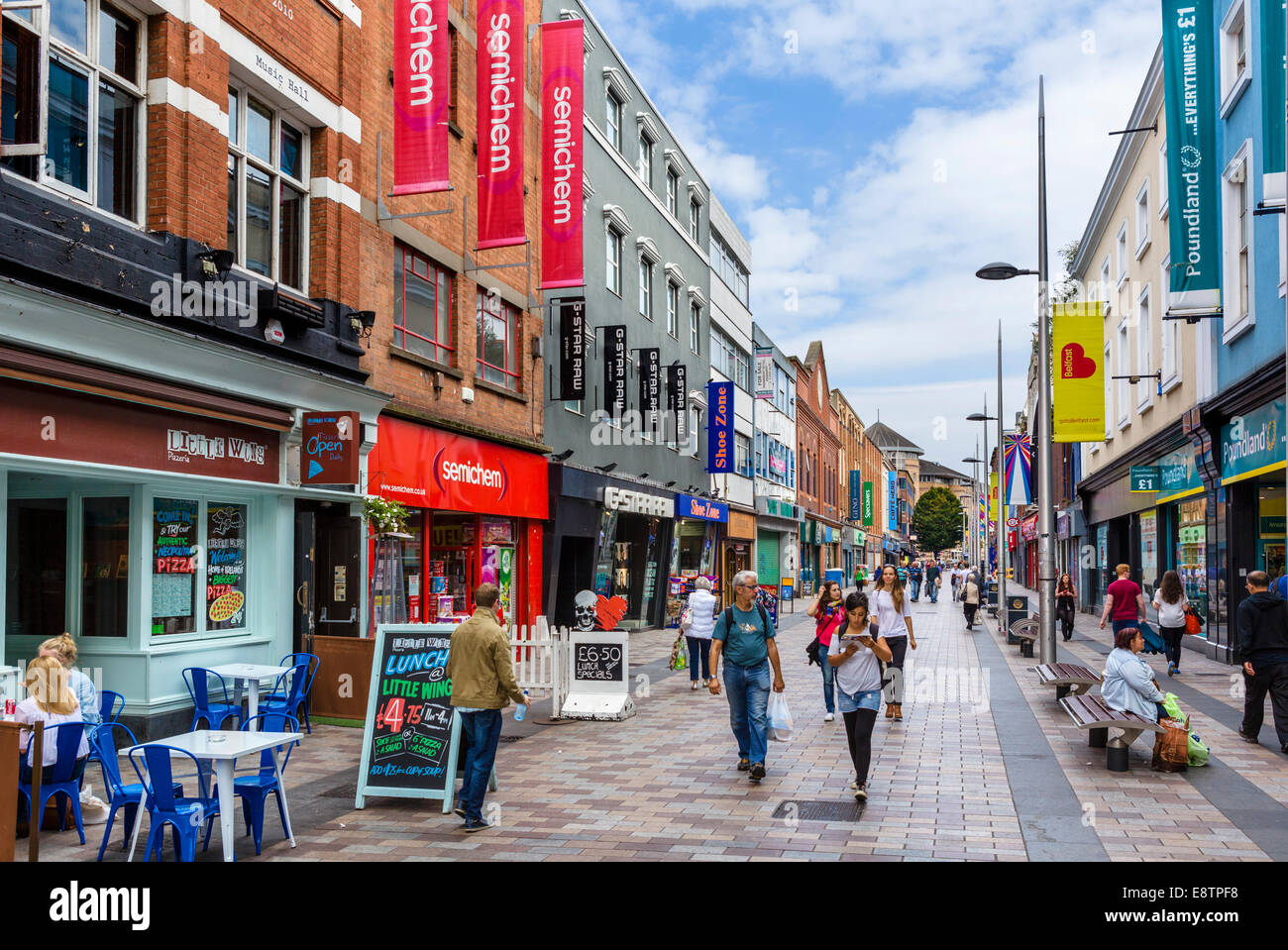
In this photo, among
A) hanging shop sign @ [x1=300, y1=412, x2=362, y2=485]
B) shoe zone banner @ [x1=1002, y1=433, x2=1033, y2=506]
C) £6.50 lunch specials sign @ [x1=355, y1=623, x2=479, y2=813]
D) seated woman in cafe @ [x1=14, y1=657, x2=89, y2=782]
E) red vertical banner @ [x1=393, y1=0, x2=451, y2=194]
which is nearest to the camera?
seated woman in cafe @ [x1=14, y1=657, x2=89, y2=782]

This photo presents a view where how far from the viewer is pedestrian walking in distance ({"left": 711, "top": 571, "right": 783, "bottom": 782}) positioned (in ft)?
30.2

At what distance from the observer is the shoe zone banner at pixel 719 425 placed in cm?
3228

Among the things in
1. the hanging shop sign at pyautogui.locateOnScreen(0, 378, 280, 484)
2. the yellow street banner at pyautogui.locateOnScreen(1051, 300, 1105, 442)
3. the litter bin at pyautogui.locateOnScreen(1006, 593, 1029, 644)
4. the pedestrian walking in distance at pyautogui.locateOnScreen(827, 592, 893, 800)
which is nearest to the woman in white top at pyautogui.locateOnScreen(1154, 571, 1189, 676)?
the yellow street banner at pyautogui.locateOnScreen(1051, 300, 1105, 442)

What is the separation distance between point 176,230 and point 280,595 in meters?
4.30

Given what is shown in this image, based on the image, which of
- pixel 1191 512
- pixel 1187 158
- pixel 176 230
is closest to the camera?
pixel 176 230

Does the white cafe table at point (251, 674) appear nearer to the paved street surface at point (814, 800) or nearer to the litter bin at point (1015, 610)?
the paved street surface at point (814, 800)

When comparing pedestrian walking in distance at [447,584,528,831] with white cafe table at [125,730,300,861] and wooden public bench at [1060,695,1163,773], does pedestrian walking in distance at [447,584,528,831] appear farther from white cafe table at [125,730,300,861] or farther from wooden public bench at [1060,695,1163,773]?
wooden public bench at [1060,695,1163,773]

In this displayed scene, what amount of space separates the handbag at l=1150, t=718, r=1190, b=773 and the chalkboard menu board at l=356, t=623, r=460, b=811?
6.20 metres

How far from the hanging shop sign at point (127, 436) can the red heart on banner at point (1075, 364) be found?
1337 centimetres

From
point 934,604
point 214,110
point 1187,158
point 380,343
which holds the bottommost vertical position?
point 934,604
